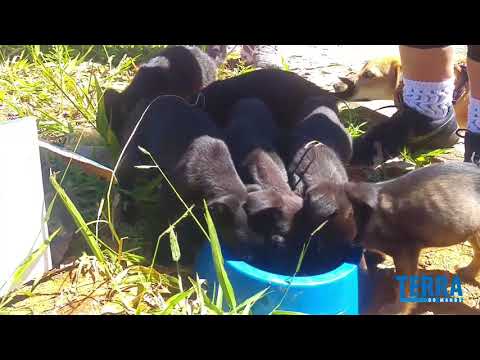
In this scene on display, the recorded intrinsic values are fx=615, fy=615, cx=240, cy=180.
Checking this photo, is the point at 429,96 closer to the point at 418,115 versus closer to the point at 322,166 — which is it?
the point at 418,115

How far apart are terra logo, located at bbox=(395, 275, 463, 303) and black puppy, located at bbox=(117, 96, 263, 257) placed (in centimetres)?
81

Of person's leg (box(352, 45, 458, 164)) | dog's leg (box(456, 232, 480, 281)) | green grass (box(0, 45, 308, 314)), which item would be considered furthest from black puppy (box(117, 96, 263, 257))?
person's leg (box(352, 45, 458, 164))

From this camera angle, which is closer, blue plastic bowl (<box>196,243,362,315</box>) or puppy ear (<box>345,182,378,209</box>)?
blue plastic bowl (<box>196,243,362,315</box>)

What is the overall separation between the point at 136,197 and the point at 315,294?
1.51 m

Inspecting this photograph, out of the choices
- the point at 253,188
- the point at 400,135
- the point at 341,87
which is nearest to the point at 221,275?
the point at 253,188

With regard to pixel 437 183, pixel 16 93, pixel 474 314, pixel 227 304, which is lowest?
pixel 474 314

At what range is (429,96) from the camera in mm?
4430

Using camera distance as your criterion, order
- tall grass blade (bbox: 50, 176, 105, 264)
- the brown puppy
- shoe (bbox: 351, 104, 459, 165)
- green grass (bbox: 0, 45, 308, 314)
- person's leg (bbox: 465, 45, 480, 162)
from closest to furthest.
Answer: green grass (bbox: 0, 45, 308, 314) < tall grass blade (bbox: 50, 176, 105, 264) < the brown puppy < person's leg (bbox: 465, 45, 480, 162) < shoe (bbox: 351, 104, 459, 165)

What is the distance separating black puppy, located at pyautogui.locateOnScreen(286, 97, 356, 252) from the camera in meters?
3.22

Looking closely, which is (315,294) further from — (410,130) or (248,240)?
(410,130)

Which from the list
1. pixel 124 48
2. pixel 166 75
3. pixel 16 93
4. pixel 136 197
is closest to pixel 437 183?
pixel 136 197

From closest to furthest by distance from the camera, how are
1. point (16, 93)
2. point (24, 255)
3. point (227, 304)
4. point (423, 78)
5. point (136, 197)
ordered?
point (227, 304) < point (24, 255) < point (136, 197) < point (423, 78) < point (16, 93)

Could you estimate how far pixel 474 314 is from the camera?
3248mm

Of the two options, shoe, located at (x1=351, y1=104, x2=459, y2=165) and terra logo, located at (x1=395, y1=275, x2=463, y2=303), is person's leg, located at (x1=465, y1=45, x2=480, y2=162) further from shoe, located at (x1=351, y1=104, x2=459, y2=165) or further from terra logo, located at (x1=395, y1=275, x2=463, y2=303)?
terra logo, located at (x1=395, y1=275, x2=463, y2=303)
